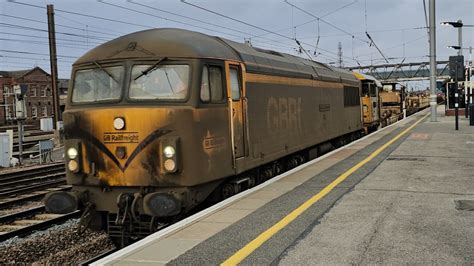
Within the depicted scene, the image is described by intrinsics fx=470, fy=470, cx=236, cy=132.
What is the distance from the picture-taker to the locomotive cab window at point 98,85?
7195 millimetres

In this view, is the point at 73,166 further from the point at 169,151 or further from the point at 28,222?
the point at 28,222

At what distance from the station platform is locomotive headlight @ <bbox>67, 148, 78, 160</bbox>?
203 cm

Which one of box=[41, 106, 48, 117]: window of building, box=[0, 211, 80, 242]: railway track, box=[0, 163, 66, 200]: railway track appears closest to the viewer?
box=[0, 211, 80, 242]: railway track

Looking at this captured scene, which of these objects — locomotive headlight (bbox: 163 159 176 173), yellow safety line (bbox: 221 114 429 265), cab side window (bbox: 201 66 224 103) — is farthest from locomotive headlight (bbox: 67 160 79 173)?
yellow safety line (bbox: 221 114 429 265)

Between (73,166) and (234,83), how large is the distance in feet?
9.78

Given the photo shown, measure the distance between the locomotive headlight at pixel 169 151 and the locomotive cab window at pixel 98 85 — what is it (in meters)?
1.18

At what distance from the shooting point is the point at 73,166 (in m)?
7.16

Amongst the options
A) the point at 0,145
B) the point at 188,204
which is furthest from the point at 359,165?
the point at 0,145

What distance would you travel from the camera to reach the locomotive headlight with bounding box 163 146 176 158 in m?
6.65

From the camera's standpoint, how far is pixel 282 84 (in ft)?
34.8

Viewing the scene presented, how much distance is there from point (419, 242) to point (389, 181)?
13.1 feet

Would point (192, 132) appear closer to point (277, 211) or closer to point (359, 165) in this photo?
point (277, 211)

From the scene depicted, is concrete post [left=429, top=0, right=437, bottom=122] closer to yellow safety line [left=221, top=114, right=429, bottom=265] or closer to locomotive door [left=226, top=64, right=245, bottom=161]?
yellow safety line [left=221, top=114, right=429, bottom=265]

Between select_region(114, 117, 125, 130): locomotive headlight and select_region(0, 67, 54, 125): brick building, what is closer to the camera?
select_region(114, 117, 125, 130): locomotive headlight
